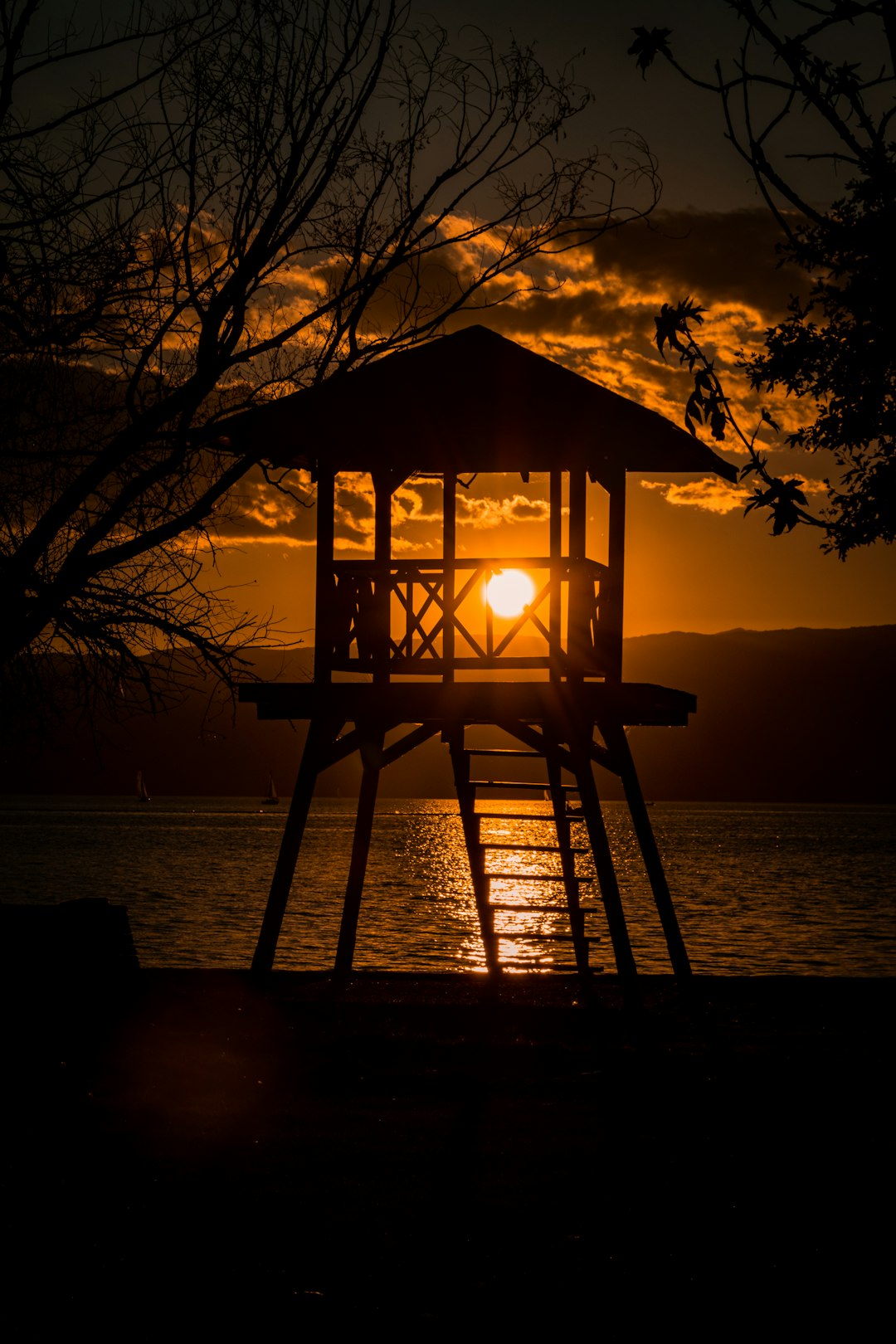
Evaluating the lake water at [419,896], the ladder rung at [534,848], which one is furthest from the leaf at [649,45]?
the lake water at [419,896]

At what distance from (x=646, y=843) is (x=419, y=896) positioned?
57.3 meters

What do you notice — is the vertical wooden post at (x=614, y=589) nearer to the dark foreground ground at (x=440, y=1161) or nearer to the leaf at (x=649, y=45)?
the dark foreground ground at (x=440, y=1161)

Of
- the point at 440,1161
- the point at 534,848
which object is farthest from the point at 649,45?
the point at 534,848

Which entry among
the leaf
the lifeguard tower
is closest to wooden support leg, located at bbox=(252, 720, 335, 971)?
the lifeguard tower

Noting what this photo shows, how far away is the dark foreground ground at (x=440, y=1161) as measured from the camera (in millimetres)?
6289

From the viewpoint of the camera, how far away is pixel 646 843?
15.0m

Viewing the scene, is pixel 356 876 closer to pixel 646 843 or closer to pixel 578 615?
pixel 646 843

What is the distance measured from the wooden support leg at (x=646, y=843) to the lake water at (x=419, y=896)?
1094 millimetres

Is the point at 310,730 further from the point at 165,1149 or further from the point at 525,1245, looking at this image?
the point at 525,1245

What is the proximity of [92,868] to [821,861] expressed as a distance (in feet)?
194

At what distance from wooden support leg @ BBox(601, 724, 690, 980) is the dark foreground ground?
58cm

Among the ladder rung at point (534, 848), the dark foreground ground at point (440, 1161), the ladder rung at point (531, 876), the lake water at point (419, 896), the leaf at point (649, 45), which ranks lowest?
the lake water at point (419, 896)

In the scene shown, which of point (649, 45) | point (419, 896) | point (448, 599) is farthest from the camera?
point (419, 896)

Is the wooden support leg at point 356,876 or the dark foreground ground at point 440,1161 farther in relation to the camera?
the wooden support leg at point 356,876
